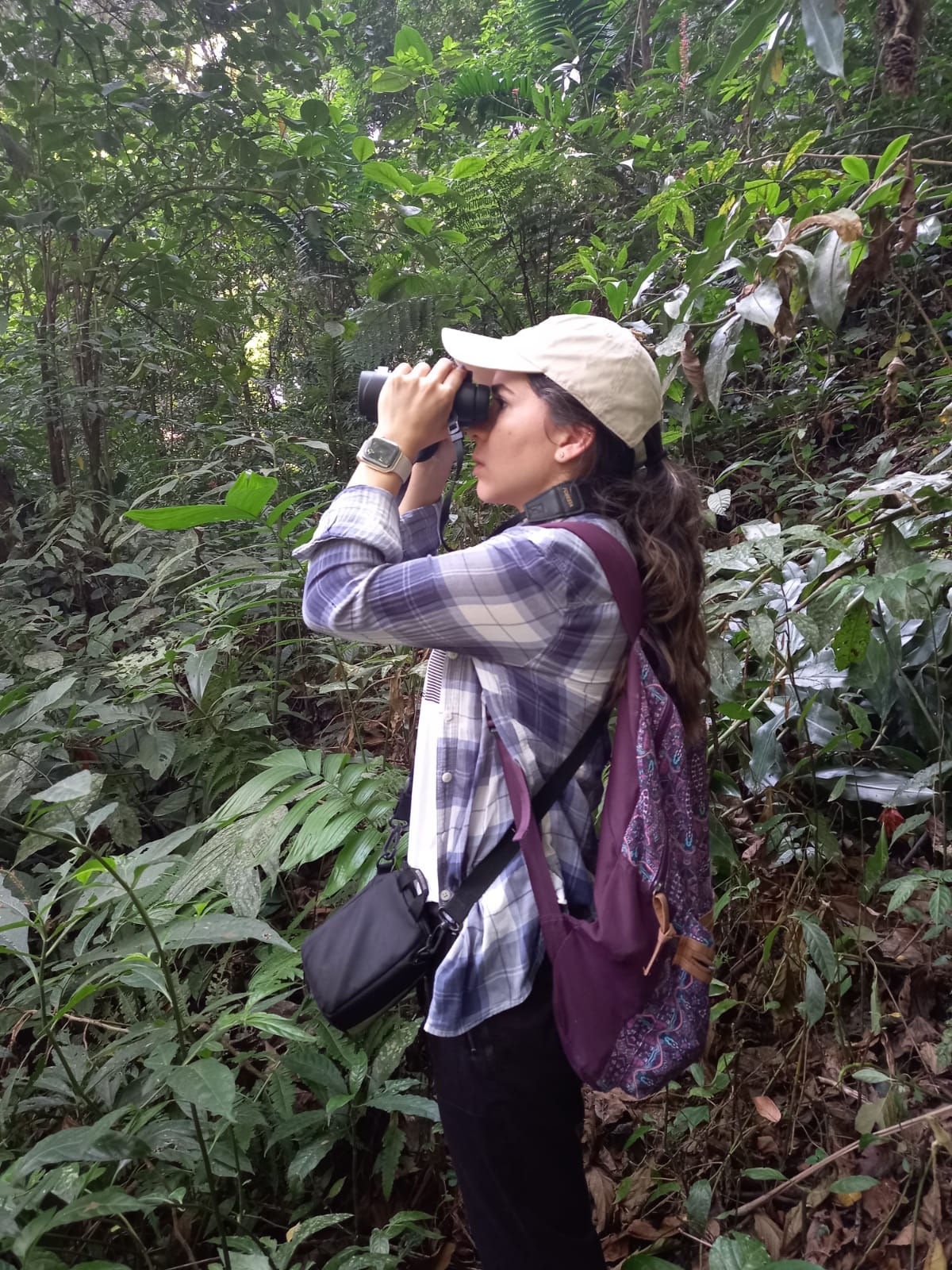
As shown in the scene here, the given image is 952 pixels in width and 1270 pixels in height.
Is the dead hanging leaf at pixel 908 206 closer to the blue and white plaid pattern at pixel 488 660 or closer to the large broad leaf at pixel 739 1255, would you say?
the blue and white plaid pattern at pixel 488 660

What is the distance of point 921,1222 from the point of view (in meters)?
1.47

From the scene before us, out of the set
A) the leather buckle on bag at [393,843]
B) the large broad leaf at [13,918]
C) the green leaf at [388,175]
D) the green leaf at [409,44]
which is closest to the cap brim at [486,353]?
the leather buckle on bag at [393,843]

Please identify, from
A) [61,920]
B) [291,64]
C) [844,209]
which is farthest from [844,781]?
[291,64]

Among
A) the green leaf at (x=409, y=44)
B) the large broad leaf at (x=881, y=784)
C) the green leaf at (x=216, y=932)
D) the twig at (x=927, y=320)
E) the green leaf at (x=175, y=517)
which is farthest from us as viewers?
the green leaf at (x=409, y=44)

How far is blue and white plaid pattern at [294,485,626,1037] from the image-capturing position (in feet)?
3.34

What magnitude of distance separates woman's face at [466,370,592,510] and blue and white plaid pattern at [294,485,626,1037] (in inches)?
4.0

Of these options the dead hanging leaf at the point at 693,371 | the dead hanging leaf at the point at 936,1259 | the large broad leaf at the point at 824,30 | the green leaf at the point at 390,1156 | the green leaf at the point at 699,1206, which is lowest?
the dead hanging leaf at the point at 936,1259

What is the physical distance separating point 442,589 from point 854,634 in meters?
0.92

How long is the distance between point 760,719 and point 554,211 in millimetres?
3275

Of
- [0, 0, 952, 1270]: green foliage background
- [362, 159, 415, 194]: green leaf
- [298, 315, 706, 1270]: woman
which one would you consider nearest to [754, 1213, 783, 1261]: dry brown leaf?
[0, 0, 952, 1270]: green foliage background

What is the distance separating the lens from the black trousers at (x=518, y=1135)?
1.08 meters

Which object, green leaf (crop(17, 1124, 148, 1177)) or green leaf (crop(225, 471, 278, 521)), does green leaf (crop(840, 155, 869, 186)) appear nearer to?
green leaf (crop(225, 471, 278, 521))

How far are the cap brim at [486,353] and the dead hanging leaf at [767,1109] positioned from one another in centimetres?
161

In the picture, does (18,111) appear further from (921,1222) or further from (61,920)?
(921,1222)
